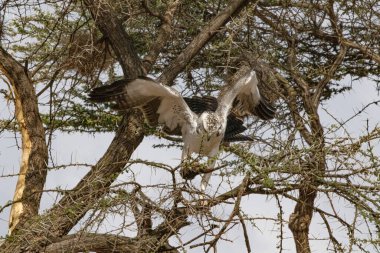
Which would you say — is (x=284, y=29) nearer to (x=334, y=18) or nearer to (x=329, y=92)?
(x=334, y=18)

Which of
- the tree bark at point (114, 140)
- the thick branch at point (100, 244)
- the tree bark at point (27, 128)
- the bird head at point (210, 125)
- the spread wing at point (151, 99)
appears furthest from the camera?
the tree bark at point (27, 128)

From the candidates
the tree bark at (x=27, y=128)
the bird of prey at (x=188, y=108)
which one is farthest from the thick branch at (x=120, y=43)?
the tree bark at (x=27, y=128)

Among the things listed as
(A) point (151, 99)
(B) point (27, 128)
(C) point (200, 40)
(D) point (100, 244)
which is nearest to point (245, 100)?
(C) point (200, 40)

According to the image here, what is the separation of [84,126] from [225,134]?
2.73 metres

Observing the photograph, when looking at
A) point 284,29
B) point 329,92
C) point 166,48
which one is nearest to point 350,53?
point 329,92

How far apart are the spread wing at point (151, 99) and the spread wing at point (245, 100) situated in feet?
1.03

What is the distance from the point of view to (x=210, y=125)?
645 cm

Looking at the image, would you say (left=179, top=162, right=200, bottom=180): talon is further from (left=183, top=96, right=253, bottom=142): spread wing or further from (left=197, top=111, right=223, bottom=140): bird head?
(left=183, top=96, right=253, bottom=142): spread wing

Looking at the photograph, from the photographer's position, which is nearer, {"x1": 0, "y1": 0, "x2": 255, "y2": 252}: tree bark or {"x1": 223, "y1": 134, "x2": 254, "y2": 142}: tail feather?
{"x1": 0, "y1": 0, "x2": 255, "y2": 252}: tree bark

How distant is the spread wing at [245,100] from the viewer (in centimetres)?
672

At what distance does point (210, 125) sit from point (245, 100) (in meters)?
0.95

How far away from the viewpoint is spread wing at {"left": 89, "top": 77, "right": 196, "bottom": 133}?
6.31 m

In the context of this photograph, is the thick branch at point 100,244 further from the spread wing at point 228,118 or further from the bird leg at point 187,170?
the spread wing at point 228,118

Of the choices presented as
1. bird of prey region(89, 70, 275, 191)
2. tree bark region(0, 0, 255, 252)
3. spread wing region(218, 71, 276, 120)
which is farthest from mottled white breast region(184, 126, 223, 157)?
tree bark region(0, 0, 255, 252)
